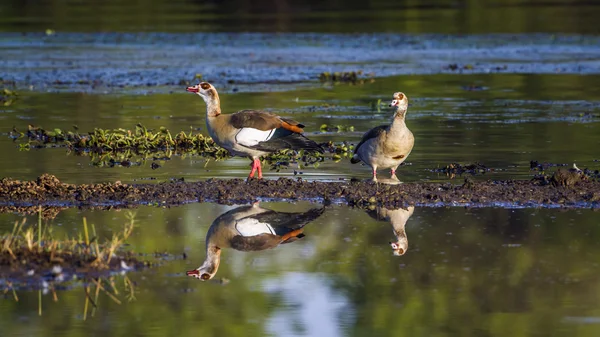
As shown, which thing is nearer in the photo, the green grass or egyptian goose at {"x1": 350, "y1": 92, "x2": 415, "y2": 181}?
the green grass

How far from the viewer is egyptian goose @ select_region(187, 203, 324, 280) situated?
10.5 m

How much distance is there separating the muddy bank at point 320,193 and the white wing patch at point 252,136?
0.52 m

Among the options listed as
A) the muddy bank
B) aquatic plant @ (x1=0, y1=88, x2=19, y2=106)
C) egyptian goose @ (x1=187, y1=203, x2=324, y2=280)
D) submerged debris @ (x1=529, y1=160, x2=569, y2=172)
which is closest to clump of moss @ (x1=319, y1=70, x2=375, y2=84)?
aquatic plant @ (x1=0, y1=88, x2=19, y2=106)

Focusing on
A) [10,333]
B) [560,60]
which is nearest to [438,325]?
[10,333]

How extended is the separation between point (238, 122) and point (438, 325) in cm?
574

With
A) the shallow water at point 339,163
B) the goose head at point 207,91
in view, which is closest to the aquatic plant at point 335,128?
the shallow water at point 339,163

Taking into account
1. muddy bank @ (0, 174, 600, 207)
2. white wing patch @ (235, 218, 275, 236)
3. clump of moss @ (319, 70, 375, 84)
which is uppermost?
white wing patch @ (235, 218, 275, 236)

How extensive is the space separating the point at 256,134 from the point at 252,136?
0.18ft

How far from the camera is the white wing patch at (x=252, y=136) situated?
13.7 meters

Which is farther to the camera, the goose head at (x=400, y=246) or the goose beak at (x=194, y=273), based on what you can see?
the goose head at (x=400, y=246)

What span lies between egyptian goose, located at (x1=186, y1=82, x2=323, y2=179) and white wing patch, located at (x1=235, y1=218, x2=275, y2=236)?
2126mm

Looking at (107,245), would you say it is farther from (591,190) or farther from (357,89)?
(357,89)

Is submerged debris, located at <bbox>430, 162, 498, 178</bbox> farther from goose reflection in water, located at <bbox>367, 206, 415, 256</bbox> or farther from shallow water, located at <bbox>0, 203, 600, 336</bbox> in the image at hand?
shallow water, located at <bbox>0, 203, 600, 336</bbox>

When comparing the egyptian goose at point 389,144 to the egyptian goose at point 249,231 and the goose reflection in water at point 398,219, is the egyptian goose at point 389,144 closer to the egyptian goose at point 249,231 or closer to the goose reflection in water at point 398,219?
the goose reflection in water at point 398,219
